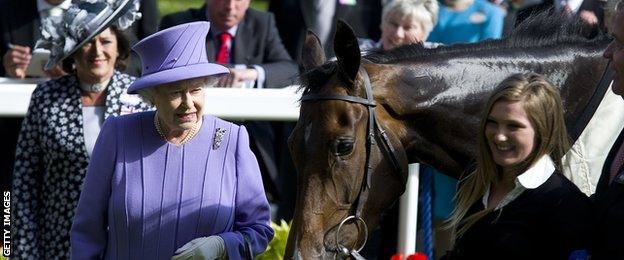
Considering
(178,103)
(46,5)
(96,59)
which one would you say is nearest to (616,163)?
(178,103)

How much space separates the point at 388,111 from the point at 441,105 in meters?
0.22

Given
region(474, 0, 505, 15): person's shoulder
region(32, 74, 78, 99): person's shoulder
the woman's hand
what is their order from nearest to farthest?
region(32, 74, 78, 99): person's shoulder → the woman's hand → region(474, 0, 505, 15): person's shoulder

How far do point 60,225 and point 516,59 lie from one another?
2.15 m

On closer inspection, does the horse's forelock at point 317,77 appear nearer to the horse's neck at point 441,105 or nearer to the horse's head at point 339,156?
the horse's head at point 339,156

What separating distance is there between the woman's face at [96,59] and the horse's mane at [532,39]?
59.2 inches

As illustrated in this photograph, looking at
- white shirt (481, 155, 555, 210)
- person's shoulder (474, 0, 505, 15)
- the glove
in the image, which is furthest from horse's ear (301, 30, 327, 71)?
person's shoulder (474, 0, 505, 15)

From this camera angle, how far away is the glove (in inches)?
179

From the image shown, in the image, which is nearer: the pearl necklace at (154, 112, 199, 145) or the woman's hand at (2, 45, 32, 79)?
the pearl necklace at (154, 112, 199, 145)

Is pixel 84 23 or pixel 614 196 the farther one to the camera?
pixel 84 23

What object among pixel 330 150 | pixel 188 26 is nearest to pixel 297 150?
pixel 330 150

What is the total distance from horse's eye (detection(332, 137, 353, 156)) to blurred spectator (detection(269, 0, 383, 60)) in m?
3.71

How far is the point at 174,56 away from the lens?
4785mm

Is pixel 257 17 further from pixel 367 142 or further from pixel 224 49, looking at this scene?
pixel 367 142

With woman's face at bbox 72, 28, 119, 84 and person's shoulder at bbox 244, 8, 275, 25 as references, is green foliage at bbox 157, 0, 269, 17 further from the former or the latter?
woman's face at bbox 72, 28, 119, 84
